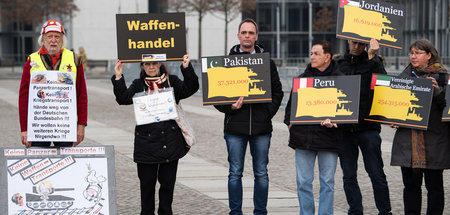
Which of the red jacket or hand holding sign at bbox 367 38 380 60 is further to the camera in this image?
hand holding sign at bbox 367 38 380 60

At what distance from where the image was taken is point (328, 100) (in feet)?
22.4

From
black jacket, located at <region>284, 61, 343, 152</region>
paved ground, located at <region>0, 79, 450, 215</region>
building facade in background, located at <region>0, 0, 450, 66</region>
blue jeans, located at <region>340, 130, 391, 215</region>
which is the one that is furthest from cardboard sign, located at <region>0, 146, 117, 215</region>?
building facade in background, located at <region>0, 0, 450, 66</region>

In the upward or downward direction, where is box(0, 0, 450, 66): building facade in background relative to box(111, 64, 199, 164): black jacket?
upward

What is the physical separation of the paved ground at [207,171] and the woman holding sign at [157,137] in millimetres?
1295

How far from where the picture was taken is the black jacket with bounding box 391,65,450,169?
277 inches

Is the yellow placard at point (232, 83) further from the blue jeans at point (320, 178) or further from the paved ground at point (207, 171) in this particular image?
the paved ground at point (207, 171)

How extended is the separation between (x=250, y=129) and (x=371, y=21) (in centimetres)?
157

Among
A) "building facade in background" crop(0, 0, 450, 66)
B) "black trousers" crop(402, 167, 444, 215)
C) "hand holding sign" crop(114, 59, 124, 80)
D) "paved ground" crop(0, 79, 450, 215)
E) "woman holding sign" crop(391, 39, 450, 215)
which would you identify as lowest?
"paved ground" crop(0, 79, 450, 215)

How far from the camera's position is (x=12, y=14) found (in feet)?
171

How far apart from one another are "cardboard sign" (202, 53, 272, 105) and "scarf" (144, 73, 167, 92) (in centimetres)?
52

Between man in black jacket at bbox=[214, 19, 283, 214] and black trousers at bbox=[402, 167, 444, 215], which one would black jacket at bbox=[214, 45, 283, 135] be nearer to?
man in black jacket at bbox=[214, 19, 283, 214]

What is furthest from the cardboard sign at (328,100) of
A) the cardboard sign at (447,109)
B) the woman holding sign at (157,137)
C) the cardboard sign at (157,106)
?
the cardboard sign at (157,106)

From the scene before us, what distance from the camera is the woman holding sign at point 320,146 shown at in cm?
679

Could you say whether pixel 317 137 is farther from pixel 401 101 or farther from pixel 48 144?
pixel 48 144
